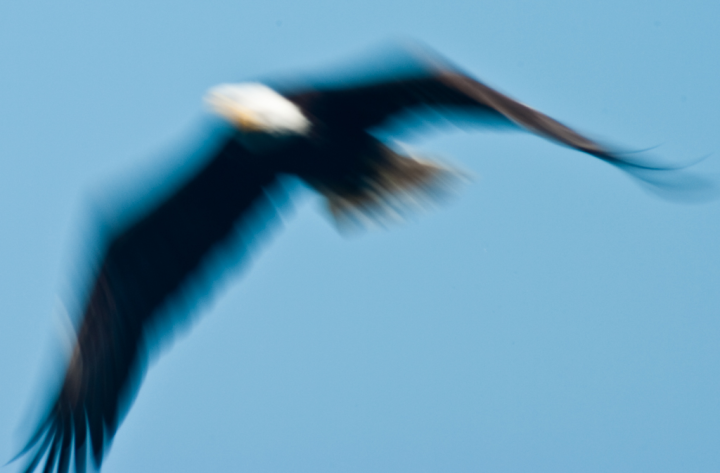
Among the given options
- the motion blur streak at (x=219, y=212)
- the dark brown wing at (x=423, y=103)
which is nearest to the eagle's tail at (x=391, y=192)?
the motion blur streak at (x=219, y=212)

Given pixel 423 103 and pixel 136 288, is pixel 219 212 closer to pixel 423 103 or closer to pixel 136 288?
pixel 136 288

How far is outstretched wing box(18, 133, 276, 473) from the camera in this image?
354cm

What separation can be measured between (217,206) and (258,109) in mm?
688

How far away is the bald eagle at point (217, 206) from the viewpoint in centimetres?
349

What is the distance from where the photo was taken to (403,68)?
295cm

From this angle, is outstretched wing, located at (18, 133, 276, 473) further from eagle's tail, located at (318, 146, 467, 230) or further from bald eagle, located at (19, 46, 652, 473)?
eagle's tail, located at (318, 146, 467, 230)

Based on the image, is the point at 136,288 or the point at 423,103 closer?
the point at 423,103

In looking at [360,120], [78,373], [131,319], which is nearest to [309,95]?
[360,120]

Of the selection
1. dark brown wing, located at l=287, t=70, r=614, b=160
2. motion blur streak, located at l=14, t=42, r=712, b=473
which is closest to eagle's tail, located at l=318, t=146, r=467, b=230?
motion blur streak, located at l=14, t=42, r=712, b=473

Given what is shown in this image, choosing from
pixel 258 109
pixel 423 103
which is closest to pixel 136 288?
pixel 258 109

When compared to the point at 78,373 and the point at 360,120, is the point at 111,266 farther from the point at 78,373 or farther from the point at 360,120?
the point at 360,120

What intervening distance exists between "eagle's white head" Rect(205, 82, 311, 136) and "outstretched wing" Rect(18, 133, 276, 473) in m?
0.33

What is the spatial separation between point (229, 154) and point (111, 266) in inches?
32.1

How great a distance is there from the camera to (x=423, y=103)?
3025mm
